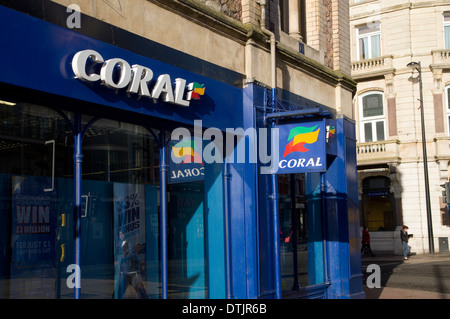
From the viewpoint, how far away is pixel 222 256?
32.1ft

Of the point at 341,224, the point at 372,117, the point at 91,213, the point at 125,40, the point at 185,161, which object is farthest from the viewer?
the point at 372,117

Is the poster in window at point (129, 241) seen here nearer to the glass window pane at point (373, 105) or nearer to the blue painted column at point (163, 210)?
the blue painted column at point (163, 210)

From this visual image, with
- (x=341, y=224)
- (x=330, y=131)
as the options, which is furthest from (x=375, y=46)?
(x=330, y=131)

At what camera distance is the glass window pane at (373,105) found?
34.5 metres

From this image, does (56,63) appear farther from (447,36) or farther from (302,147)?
(447,36)

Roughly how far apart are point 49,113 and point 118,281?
259cm

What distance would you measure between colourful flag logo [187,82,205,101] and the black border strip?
0.35 metres

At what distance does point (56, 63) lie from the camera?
6.71 metres

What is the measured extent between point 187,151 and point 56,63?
326 centimetres

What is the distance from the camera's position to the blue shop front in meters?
6.64

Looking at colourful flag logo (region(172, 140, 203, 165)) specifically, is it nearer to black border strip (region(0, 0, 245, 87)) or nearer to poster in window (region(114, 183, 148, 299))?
poster in window (region(114, 183, 148, 299))

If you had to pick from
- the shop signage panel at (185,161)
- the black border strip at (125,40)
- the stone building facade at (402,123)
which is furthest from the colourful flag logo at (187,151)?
the stone building facade at (402,123)

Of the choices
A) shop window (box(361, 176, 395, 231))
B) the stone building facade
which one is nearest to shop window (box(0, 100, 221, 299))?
the stone building facade
